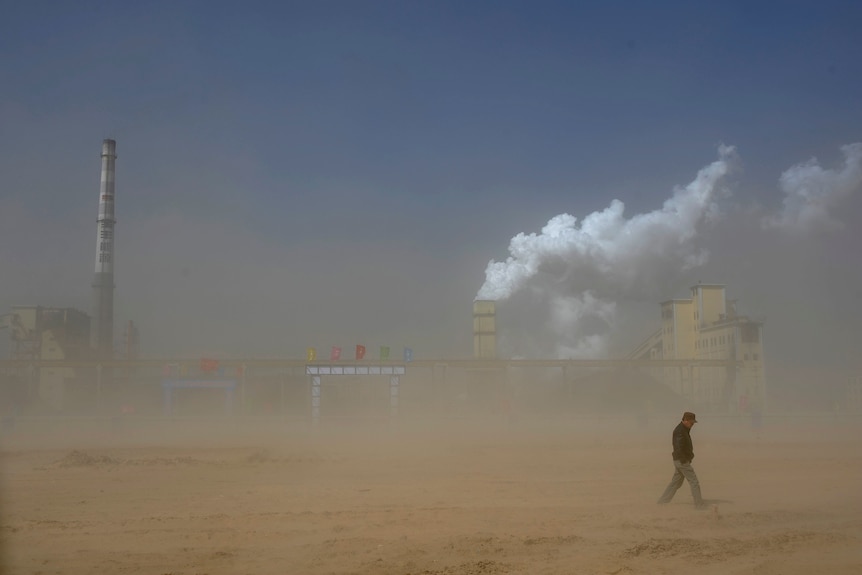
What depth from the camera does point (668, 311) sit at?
57.5 meters

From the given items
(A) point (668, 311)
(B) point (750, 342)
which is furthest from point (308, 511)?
(A) point (668, 311)

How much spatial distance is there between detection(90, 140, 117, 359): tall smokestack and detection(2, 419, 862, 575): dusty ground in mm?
36861

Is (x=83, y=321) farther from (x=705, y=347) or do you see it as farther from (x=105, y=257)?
(x=705, y=347)

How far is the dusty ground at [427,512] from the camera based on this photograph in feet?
32.1

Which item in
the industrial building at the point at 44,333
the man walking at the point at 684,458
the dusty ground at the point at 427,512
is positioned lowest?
the dusty ground at the point at 427,512

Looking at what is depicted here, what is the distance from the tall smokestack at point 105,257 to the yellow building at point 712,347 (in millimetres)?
42185

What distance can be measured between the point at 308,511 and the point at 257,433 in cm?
2230

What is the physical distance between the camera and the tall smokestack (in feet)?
193

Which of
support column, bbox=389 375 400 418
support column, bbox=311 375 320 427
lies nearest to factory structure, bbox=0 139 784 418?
support column, bbox=389 375 400 418

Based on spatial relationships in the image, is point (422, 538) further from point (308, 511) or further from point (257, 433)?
point (257, 433)

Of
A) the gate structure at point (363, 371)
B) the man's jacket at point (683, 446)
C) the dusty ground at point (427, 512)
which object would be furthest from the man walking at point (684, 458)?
the gate structure at point (363, 371)

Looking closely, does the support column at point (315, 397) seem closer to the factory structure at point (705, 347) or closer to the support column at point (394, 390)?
the support column at point (394, 390)

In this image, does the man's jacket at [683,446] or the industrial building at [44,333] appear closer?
the man's jacket at [683,446]

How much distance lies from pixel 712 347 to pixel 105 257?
45.3 metres
